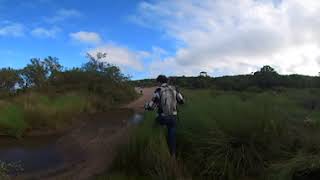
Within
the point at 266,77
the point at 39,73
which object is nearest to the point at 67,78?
the point at 39,73

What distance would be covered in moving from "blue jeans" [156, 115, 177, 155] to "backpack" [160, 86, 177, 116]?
0.46 ft

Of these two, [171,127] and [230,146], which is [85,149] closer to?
[171,127]

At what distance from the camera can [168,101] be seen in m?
→ 11.5

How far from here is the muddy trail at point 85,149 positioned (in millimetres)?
12742

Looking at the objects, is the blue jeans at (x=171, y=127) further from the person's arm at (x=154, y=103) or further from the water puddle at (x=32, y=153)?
the water puddle at (x=32, y=153)

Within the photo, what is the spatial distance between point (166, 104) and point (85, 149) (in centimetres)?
674

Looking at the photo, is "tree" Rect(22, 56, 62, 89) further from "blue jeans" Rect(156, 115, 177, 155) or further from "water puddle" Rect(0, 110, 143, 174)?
"blue jeans" Rect(156, 115, 177, 155)

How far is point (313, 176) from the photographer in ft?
28.8

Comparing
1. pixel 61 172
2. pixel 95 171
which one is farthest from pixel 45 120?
pixel 95 171

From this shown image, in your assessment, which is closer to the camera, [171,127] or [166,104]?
[171,127]

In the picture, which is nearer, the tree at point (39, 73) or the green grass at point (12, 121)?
the green grass at point (12, 121)

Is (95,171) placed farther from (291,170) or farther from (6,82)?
(6,82)

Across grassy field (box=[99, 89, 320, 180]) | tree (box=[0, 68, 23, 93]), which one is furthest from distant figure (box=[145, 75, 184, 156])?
tree (box=[0, 68, 23, 93])

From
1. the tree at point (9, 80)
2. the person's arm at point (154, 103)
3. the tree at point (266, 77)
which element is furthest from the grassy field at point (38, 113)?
the tree at point (266, 77)
